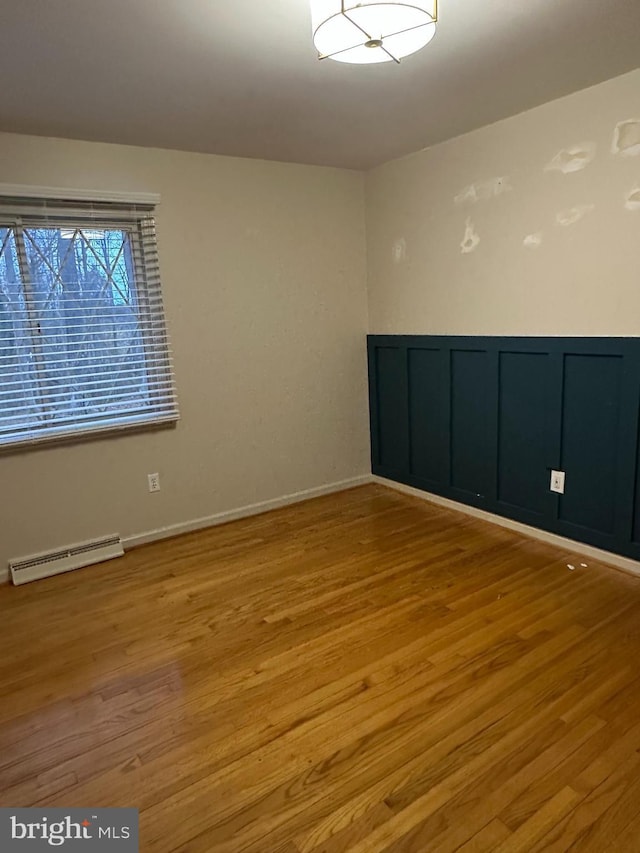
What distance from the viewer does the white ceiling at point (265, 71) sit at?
182 cm

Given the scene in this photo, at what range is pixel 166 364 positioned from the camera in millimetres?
3326

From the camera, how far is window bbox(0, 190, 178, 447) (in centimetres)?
286

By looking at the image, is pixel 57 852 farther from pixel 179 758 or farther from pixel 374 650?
pixel 374 650

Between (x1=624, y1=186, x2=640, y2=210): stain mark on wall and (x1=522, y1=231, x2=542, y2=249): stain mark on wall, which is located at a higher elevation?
(x1=624, y1=186, x2=640, y2=210): stain mark on wall

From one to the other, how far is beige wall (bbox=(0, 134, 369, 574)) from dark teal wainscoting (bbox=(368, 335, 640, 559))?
1.40ft

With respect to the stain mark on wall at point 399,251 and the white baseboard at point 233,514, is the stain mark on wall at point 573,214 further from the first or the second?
the white baseboard at point 233,514

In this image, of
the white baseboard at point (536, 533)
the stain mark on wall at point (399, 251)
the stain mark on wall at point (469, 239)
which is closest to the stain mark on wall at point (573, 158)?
the stain mark on wall at point (469, 239)

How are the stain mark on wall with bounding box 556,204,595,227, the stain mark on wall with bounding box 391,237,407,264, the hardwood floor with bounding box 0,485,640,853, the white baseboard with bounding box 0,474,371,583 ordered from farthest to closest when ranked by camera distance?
the stain mark on wall with bounding box 391,237,407,264 < the white baseboard with bounding box 0,474,371,583 < the stain mark on wall with bounding box 556,204,595,227 < the hardwood floor with bounding box 0,485,640,853

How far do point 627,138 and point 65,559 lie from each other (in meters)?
3.52

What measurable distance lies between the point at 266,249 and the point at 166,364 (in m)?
1.01

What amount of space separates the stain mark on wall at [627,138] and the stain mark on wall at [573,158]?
0.11 meters

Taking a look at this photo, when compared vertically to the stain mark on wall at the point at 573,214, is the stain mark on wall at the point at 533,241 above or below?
below

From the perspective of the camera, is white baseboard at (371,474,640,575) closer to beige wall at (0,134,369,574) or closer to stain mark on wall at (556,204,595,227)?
beige wall at (0,134,369,574)

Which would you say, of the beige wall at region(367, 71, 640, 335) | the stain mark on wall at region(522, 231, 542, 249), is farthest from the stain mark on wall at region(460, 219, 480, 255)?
the stain mark on wall at region(522, 231, 542, 249)
